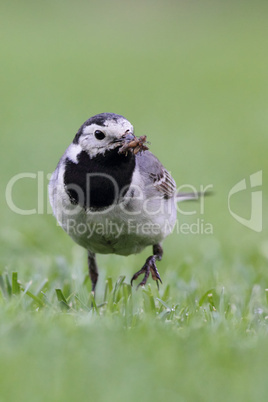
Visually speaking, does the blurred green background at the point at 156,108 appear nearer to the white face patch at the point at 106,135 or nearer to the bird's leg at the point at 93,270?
the bird's leg at the point at 93,270

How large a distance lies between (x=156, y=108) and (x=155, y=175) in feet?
29.2

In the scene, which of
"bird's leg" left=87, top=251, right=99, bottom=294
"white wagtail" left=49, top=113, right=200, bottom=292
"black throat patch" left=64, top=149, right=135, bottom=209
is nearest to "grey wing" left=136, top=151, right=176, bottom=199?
"white wagtail" left=49, top=113, right=200, bottom=292

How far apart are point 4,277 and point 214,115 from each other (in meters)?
9.61

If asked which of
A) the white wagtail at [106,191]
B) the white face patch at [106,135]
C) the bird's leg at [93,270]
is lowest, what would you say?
the bird's leg at [93,270]

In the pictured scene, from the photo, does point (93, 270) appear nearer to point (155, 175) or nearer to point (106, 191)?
point (155, 175)

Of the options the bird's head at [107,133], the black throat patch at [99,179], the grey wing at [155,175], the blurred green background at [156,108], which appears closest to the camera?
the bird's head at [107,133]

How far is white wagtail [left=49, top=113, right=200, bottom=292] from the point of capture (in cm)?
477

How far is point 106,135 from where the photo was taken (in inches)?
187

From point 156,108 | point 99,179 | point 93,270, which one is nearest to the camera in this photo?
point 99,179

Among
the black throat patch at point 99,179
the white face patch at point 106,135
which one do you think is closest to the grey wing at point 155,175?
the black throat patch at point 99,179

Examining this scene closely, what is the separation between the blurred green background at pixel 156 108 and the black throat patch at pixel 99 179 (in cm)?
106

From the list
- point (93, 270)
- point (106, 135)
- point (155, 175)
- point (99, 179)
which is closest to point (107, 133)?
point (106, 135)

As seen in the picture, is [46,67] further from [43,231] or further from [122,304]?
[122,304]

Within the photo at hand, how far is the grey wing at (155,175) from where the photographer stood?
5374 millimetres
